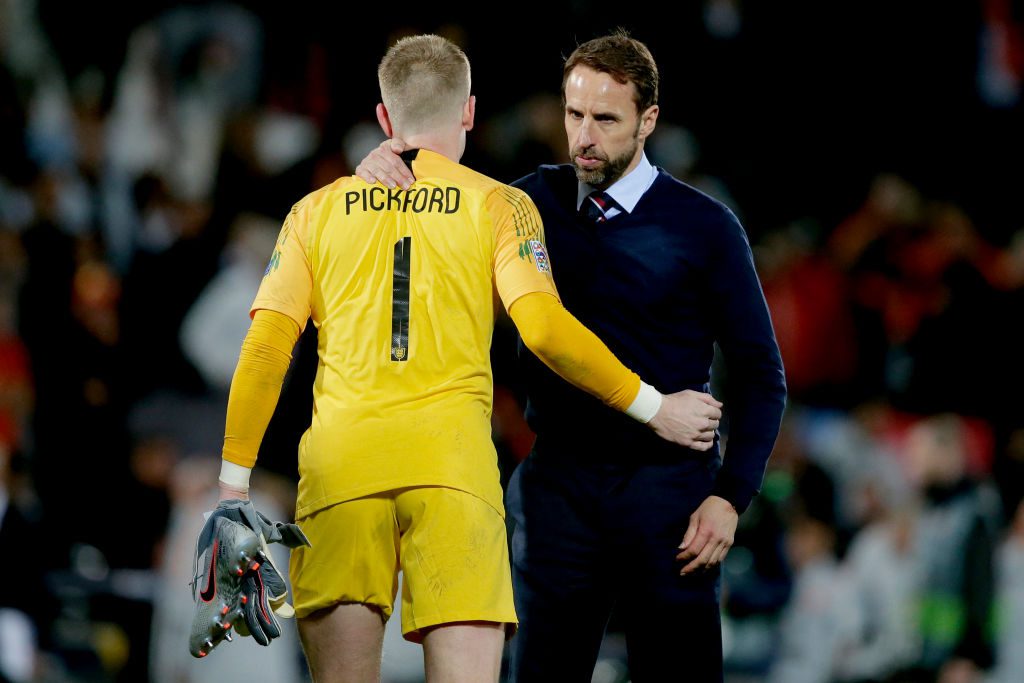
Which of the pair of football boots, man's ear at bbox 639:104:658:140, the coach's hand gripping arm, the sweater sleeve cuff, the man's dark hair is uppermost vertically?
the man's dark hair

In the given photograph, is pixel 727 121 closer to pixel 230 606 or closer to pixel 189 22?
pixel 189 22

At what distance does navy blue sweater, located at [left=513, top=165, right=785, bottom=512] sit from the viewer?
13.9 ft

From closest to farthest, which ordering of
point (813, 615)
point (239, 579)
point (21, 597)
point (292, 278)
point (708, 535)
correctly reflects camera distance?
point (239, 579), point (292, 278), point (708, 535), point (21, 597), point (813, 615)

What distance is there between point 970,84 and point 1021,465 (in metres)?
3.48

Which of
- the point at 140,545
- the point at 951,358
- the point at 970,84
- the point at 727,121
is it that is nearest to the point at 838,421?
the point at 951,358

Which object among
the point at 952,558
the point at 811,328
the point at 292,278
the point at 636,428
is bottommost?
the point at 952,558

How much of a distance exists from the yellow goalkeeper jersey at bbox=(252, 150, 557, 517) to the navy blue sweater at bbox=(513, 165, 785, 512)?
41 cm

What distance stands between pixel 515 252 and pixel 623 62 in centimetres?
73

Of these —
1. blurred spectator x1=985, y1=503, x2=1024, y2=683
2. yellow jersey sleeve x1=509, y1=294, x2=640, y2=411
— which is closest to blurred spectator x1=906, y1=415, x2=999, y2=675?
blurred spectator x1=985, y1=503, x2=1024, y2=683

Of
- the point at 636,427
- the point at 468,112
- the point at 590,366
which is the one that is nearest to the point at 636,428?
the point at 636,427

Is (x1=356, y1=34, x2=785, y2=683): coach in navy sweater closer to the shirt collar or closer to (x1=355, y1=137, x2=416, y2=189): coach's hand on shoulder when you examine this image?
the shirt collar

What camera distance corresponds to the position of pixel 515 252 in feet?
12.6

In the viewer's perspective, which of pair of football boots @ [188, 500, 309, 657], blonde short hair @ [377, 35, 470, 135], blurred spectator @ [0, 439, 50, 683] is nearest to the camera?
pair of football boots @ [188, 500, 309, 657]

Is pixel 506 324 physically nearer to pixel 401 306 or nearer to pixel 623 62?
pixel 623 62
